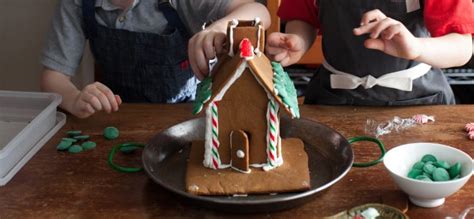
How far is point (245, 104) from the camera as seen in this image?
0.77 meters

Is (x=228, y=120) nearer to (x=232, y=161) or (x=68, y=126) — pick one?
(x=232, y=161)

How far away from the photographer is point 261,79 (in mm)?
747

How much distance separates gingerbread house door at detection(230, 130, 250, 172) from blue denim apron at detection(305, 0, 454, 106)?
0.43 meters

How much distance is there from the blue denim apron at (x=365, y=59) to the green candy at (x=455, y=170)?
1.23 feet

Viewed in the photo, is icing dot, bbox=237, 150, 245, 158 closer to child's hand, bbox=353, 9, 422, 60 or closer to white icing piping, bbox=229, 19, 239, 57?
white icing piping, bbox=229, 19, 239, 57

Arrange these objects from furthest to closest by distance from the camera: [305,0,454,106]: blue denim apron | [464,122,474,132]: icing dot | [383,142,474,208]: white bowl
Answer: [305,0,454,106]: blue denim apron → [464,122,474,132]: icing dot → [383,142,474,208]: white bowl

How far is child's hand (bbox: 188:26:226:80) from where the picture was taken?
2.90 ft

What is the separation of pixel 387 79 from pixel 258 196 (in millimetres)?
476

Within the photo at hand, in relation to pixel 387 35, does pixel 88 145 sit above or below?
below

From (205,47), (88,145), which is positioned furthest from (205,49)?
(88,145)

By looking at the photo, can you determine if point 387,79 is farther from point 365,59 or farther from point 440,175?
point 440,175

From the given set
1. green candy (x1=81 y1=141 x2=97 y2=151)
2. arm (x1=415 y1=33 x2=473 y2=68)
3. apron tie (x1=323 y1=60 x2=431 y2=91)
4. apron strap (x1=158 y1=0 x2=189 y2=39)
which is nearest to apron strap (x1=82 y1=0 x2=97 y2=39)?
apron strap (x1=158 y1=0 x2=189 y2=39)

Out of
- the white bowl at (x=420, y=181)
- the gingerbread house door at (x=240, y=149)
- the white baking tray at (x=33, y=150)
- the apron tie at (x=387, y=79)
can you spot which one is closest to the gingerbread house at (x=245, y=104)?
the gingerbread house door at (x=240, y=149)

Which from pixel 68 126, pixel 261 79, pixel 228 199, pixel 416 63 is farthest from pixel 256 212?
pixel 416 63
